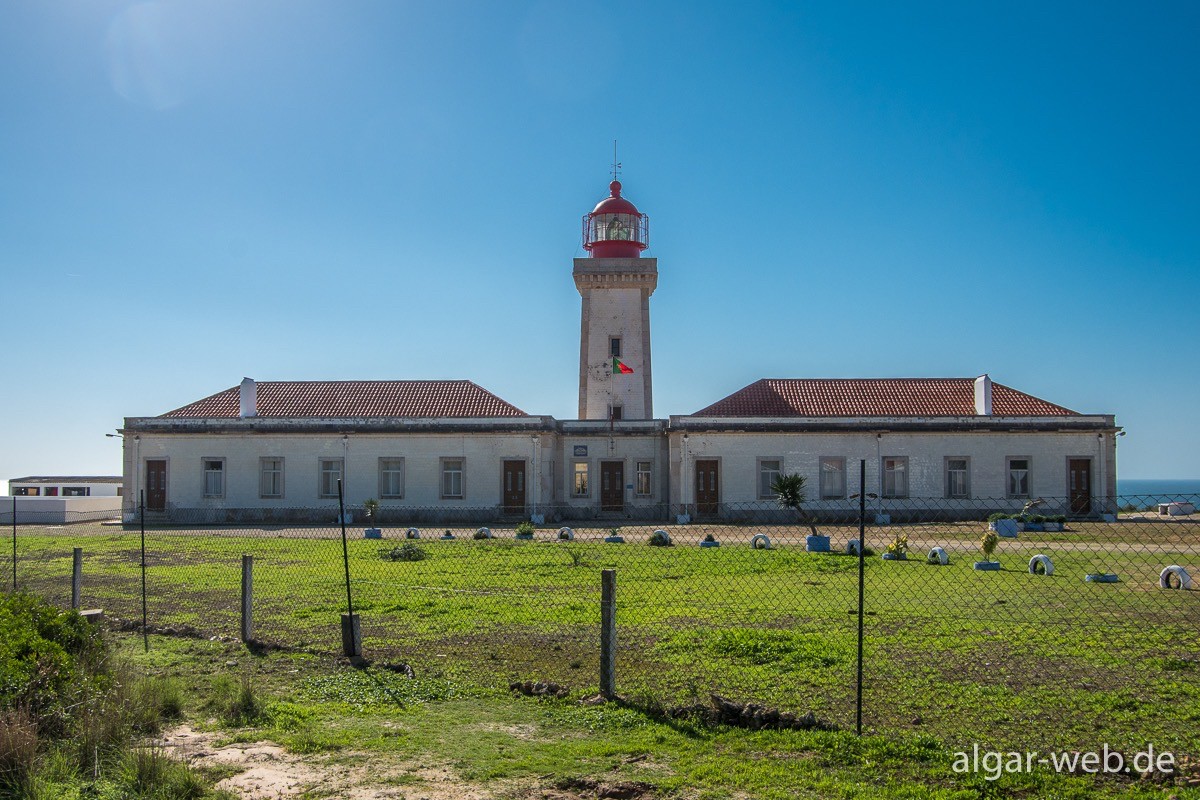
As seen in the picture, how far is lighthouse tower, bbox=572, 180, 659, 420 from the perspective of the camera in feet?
108

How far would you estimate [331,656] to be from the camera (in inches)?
312

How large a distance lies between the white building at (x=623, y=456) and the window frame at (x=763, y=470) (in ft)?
0.15

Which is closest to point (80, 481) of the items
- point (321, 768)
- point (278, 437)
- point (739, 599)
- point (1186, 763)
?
point (278, 437)

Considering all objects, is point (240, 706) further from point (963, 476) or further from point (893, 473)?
point (963, 476)

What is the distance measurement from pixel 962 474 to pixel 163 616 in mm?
25902

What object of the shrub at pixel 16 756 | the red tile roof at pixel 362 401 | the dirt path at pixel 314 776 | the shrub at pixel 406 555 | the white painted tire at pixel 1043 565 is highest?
the red tile roof at pixel 362 401

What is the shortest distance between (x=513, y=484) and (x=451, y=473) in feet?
7.18

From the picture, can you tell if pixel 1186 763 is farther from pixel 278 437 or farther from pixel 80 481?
pixel 80 481

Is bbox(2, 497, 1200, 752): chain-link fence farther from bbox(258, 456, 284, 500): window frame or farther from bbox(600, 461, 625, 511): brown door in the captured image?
bbox(600, 461, 625, 511): brown door

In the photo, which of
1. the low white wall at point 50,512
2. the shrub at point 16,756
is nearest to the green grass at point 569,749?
the shrub at point 16,756

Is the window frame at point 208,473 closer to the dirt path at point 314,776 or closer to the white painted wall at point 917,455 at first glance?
the white painted wall at point 917,455

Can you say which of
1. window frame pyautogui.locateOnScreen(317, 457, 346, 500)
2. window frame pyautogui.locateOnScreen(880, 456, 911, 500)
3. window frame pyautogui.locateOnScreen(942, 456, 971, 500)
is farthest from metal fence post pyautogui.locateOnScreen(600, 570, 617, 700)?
window frame pyautogui.locateOnScreen(942, 456, 971, 500)

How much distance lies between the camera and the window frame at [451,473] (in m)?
30.2

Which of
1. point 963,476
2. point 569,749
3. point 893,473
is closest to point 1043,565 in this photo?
point 569,749
